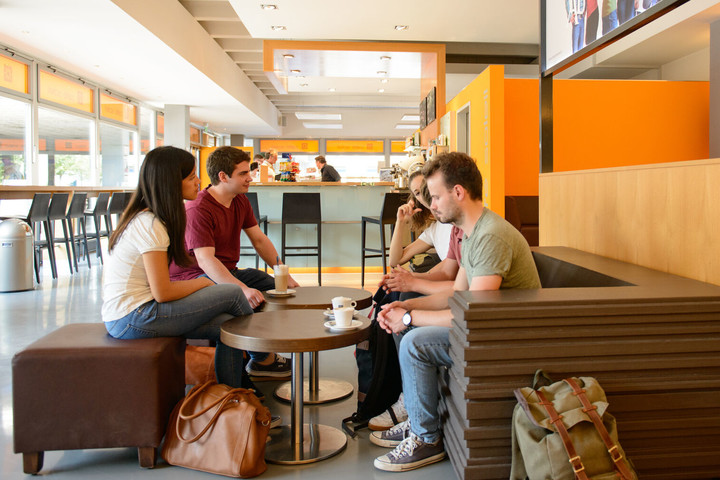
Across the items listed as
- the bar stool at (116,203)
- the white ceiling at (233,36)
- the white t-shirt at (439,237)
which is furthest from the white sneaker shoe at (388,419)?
the bar stool at (116,203)

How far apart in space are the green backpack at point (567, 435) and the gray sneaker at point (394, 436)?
0.73 metres

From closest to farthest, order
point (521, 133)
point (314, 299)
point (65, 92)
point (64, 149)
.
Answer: point (314, 299) → point (521, 133) → point (65, 92) → point (64, 149)

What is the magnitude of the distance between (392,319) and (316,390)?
915mm

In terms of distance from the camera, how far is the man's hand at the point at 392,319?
2193 millimetres

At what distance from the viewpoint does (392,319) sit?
A: 2215 millimetres

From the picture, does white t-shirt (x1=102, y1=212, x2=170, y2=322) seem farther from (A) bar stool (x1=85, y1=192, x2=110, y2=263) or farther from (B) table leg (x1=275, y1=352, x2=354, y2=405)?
(A) bar stool (x1=85, y1=192, x2=110, y2=263)

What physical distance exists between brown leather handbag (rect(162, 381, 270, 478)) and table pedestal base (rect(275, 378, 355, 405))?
30.7 inches

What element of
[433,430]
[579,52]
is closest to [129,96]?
[579,52]

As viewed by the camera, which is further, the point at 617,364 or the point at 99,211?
the point at 99,211

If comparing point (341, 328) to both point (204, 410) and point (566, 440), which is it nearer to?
point (204, 410)

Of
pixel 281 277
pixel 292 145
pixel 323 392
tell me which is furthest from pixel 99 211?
pixel 292 145

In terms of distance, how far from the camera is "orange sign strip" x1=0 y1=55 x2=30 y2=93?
7.41 metres

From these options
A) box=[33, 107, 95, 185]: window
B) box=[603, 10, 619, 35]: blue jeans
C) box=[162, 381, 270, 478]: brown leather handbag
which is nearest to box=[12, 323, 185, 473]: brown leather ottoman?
box=[162, 381, 270, 478]: brown leather handbag

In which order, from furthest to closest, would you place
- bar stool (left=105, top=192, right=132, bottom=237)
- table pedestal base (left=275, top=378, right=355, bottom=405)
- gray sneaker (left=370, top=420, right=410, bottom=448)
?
bar stool (left=105, top=192, right=132, bottom=237), table pedestal base (left=275, top=378, right=355, bottom=405), gray sneaker (left=370, top=420, right=410, bottom=448)
